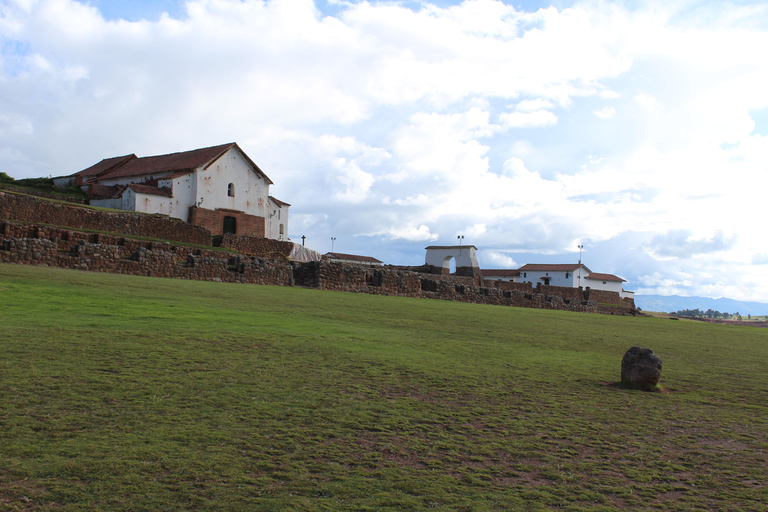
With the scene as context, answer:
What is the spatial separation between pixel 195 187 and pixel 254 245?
10569 mm

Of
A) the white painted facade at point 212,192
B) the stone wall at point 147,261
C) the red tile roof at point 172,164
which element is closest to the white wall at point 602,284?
the white painted facade at point 212,192

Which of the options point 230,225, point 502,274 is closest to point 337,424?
point 230,225

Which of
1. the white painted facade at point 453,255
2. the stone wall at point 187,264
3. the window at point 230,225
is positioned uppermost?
the window at point 230,225

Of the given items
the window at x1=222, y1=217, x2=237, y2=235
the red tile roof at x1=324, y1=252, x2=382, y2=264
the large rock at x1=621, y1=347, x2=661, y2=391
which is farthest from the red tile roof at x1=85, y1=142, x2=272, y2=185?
the large rock at x1=621, y1=347, x2=661, y2=391

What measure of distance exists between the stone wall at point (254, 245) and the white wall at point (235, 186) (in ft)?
32.3

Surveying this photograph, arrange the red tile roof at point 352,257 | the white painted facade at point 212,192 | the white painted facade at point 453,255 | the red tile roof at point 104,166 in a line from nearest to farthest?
the white painted facade at point 212,192 → the red tile roof at point 104,166 → the white painted facade at point 453,255 → the red tile roof at point 352,257

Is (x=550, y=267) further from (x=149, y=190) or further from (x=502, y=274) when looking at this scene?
(x=149, y=190)

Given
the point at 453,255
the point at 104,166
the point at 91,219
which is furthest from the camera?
the point at 453,255

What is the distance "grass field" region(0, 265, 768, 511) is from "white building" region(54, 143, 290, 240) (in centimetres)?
2964

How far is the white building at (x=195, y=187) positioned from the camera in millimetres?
35750

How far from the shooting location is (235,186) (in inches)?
1661

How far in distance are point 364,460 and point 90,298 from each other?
8.13 metres

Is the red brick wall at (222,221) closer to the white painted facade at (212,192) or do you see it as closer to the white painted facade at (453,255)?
the white painted facade at (212,192)

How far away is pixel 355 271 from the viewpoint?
854 inches
